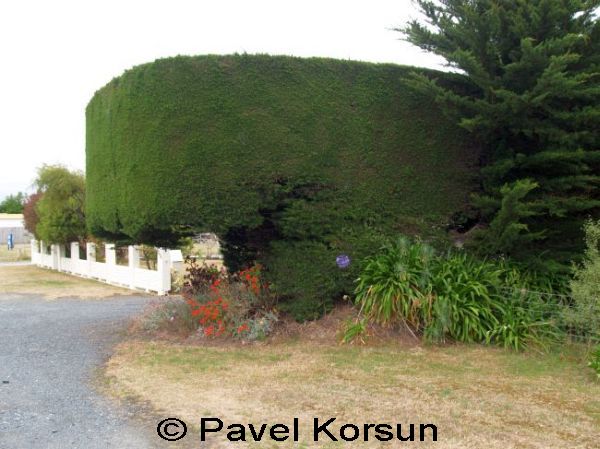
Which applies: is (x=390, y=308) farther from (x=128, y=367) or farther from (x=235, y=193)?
(x=128, y=367)

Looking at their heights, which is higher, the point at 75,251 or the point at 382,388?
the point at 75,251

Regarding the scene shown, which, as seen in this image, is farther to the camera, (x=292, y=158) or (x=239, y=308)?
(x=239, y=308)

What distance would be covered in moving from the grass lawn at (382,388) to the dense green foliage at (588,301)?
0.42 m

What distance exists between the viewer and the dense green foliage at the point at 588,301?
7.05 m

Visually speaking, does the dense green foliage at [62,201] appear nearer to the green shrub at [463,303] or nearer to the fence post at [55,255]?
the fence post at [55,255]

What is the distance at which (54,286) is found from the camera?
65.0ft

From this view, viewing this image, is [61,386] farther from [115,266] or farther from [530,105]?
[115,266]

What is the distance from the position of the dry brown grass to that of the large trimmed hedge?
30.0 feet

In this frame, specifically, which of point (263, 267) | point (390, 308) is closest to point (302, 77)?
point (263, 267)

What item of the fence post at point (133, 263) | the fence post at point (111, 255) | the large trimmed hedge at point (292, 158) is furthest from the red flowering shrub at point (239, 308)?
the fence post at point (111, 255)

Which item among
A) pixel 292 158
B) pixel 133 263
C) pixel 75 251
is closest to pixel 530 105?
pixel 292 158

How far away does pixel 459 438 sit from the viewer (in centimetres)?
459

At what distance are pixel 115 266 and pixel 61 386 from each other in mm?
13511

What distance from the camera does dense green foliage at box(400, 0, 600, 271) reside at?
7621mm
